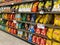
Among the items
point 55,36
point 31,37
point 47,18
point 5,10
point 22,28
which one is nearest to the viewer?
point 55,36

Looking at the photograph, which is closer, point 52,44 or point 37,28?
point 52,44

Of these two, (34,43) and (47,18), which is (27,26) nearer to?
(34,43)

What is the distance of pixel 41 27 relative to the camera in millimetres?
4578

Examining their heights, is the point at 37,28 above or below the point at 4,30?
above

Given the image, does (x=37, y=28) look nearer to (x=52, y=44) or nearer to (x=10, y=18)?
(x=52, y=44)

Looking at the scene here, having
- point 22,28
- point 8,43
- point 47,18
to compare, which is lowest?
point 8,43

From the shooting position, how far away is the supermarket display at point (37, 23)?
4113mm

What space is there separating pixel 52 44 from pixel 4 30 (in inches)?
163

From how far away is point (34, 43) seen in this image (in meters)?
5.03

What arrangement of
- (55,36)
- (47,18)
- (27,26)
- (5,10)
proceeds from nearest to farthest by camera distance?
1. (55,36)
2. (47,18)
3. (27,26)
4. (5,10)

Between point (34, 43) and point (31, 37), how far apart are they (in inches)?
13.7

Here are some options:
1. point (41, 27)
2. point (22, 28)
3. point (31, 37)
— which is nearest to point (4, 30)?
point (22, 28)

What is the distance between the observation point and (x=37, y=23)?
480 centimetres

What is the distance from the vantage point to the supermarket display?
4.11m
